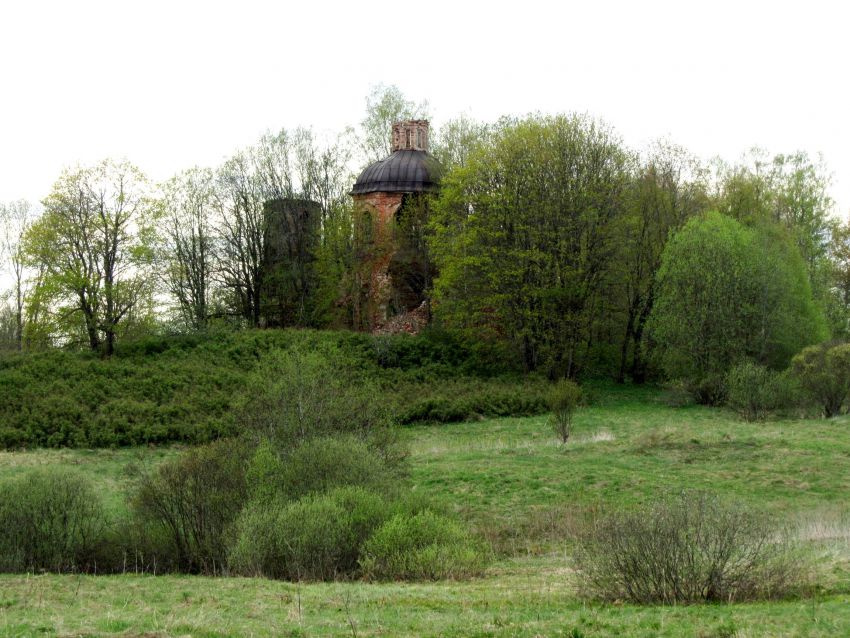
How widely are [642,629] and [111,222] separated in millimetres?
35852

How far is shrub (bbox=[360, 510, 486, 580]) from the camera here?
14078 millimetres

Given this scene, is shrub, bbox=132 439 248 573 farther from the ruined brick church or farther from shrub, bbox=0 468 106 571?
the ruined brick church

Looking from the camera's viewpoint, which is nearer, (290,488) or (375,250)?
(290,488)

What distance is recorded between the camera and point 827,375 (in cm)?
3097

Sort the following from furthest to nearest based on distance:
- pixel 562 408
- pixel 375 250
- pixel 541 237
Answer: pixel 375 250 → pixel 541 237 → pixel 562 408

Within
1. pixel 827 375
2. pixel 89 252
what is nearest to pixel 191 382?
pixel 89 252

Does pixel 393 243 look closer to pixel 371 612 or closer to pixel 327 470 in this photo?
pixel 327 470

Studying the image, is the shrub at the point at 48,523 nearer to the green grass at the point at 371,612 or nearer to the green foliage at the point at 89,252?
the green grass at the point at 371,612

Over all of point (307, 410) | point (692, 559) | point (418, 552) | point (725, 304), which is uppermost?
point (725, 304)

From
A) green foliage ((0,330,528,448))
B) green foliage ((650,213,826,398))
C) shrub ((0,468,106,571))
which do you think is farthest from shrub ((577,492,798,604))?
green foliage ((650,213,826,398))

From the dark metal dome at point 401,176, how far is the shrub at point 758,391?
72.2 ft

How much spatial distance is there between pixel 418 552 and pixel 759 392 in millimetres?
20015

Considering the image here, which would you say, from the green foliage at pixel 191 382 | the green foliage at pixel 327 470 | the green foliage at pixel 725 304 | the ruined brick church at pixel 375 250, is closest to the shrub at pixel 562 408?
the green foliage at pixel 191 382

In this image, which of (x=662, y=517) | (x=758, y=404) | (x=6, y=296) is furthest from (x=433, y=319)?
(x=662, y=517)
